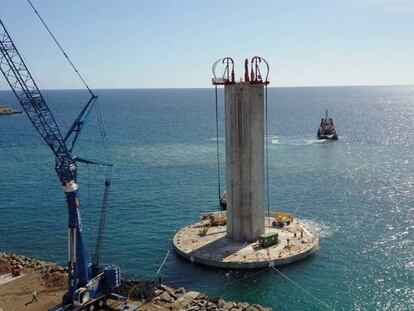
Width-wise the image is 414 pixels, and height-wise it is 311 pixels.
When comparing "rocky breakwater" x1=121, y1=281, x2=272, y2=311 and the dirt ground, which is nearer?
"rocky breakwater" x1=121, y1=281, x2=272, y2=311

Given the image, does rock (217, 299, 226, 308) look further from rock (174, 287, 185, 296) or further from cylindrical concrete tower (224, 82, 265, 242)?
cylindrical concrete tower (224, 82, 265, 242)

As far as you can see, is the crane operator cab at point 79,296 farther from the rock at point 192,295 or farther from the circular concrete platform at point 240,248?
the circular concrete platform at point 240,248

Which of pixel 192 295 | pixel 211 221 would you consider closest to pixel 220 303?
pixel 192 295

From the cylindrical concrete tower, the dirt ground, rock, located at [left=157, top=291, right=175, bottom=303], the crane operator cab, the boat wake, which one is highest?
the cylindrical concrete tower

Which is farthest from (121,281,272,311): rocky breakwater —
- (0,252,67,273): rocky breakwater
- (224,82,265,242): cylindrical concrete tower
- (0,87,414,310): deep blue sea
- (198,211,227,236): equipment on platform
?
(198,211,227,236): equipment on platform

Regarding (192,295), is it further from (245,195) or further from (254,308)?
(245,195)

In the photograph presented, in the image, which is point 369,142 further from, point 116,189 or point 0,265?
point 0,265

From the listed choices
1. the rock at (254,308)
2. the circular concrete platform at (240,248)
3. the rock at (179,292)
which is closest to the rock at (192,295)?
the rock at (179,292)
